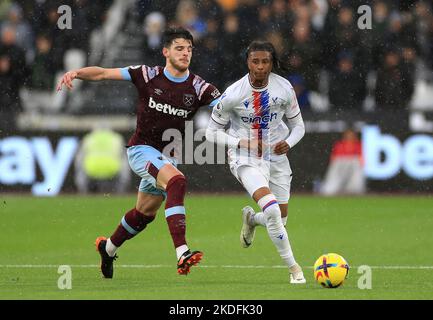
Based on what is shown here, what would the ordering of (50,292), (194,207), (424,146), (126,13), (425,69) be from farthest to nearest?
(126,13), (425,69), (424,146), (194,207), (50,292)

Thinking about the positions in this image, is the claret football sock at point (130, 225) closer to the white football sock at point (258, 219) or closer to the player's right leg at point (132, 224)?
the player's right leg at point (132, 224)

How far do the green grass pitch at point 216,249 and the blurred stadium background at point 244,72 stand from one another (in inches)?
22.4

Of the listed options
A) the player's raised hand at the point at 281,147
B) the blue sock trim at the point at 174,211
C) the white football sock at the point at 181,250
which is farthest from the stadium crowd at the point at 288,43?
the white football sock at the point at 181,250

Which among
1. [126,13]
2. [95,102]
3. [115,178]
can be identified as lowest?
[115,178]

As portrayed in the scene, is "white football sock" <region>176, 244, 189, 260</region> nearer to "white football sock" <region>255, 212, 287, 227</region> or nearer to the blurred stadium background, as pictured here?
A: "white football sock" <region>255, 212, 287, 227</region>

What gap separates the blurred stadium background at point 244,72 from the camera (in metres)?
19.1

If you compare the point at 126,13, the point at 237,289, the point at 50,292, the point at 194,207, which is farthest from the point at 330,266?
the point at 126,13

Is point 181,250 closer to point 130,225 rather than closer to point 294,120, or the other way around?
point 130,225

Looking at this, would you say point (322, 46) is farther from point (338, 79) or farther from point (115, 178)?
point (115, 178)

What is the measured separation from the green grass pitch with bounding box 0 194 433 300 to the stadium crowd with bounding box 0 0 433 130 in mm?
2031

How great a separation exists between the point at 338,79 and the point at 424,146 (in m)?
1.94

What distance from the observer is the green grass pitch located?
8.80 m

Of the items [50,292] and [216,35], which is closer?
[50,292]

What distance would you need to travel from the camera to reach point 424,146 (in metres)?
18.8
